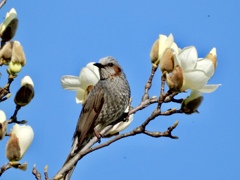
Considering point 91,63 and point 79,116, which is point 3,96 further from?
point 79,116

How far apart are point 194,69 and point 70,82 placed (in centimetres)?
109

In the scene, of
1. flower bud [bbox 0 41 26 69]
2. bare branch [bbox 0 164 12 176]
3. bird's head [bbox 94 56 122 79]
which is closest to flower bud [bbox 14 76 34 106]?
flower bud [bbox 0 41 26 69]

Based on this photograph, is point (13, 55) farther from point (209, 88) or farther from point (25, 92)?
point (209, 88)

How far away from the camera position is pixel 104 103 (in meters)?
5.61

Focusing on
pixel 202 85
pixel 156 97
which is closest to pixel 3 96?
pixel 156 97

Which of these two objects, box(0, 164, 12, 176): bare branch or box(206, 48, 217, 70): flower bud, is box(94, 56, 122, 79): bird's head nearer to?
box(206, 48, 217, 70): flower bud

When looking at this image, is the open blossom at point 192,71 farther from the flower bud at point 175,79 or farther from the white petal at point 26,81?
the white petal at point 26,81

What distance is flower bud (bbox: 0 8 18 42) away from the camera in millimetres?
3578

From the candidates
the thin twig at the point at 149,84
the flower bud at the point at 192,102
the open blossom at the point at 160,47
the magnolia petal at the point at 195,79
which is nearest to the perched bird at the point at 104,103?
the thin twig at the point at 149,84

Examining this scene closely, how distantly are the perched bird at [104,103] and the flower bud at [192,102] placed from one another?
93cm

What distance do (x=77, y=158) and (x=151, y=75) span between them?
97 cm

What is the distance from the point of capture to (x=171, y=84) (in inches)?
138

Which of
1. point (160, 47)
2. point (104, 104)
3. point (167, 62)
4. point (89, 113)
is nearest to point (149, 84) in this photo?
point (160, 47)

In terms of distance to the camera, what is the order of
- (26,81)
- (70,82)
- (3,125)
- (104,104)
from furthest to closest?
1. (104,104)
2. (70,82)
3. (26,81)
4. (3,125)
